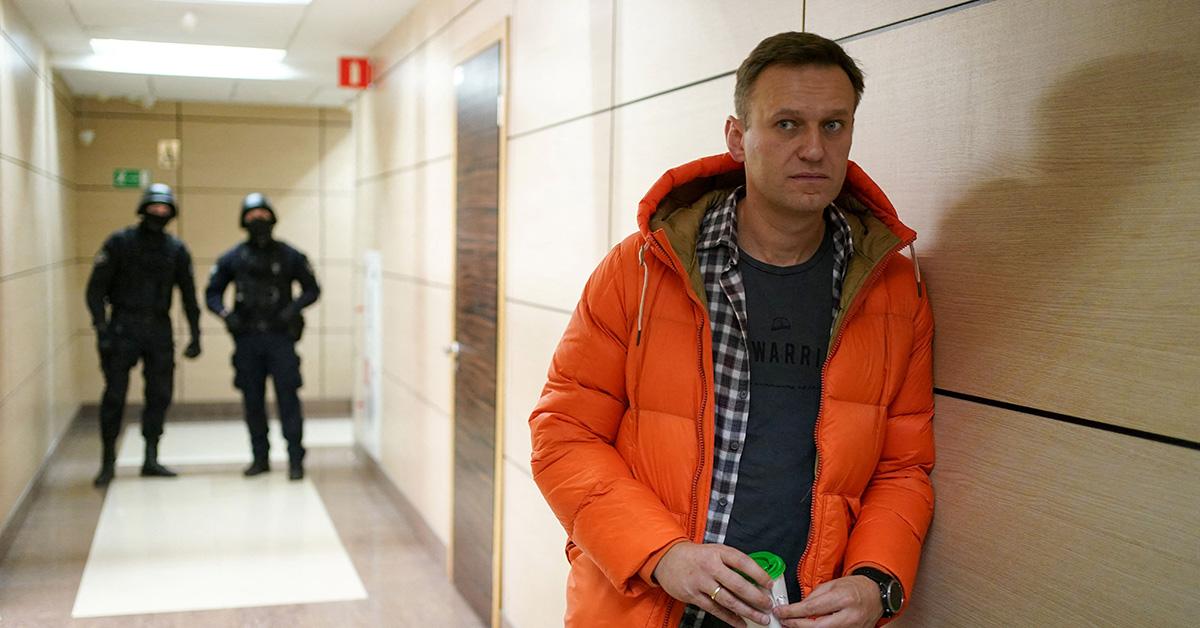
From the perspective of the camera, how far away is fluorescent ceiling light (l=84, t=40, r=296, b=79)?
730 cm

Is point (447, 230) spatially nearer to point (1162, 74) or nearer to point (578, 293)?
point (578, 293)

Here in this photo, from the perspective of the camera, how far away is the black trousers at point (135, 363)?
6.72 meters

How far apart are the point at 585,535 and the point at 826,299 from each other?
57 centimetres

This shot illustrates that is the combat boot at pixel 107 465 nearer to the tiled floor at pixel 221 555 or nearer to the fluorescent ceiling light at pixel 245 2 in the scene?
the tiled floor at pixel 221 555

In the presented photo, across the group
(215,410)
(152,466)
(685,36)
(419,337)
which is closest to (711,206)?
(685,36)

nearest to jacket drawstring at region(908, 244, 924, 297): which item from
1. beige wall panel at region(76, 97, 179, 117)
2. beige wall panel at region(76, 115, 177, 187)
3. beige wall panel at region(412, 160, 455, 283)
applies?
beige wall panel at region(412, 160, 455, 283)

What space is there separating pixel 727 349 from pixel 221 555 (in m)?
4.23

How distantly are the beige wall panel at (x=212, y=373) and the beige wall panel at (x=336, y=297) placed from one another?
0.89 meters

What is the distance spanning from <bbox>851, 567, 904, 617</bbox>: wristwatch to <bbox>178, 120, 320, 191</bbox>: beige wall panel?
9.05 metres

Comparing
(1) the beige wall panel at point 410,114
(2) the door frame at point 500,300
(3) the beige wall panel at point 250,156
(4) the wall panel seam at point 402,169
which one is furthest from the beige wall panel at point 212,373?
(2) the door frame at point 500,300

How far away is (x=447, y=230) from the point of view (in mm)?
5164

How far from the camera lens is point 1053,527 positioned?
1.54 metres

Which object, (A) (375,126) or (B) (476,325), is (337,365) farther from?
(B) (476,325)

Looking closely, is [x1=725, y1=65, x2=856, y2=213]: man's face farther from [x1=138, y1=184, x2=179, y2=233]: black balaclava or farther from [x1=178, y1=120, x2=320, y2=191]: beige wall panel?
[x1=178, y1=120, x2=320, y2=191]: beige wall panel
